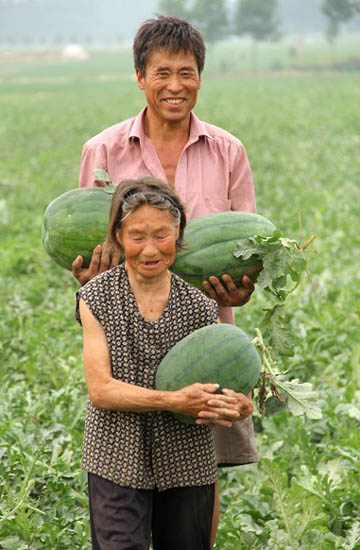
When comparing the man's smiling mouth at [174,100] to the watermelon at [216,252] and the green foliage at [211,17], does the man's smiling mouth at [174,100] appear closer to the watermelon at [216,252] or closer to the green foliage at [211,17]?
the watermelon at [216,252]

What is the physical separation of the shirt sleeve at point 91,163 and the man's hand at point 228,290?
58 centimetres

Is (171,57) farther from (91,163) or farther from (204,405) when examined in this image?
(204,405)

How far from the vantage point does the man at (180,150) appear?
11.1ft

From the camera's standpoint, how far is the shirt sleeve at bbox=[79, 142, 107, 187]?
11.6 feet

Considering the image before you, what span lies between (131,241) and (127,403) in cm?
48

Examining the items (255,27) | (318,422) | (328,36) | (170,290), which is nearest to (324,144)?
(318,422)

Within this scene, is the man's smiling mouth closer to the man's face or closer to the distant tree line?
the man's face

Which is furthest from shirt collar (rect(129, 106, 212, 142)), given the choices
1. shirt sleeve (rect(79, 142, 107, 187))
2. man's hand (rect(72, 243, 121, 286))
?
man's hand (rect(72, 243, 121, 286))

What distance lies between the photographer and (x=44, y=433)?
4621mm

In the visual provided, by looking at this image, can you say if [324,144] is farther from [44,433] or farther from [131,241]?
[131,241]

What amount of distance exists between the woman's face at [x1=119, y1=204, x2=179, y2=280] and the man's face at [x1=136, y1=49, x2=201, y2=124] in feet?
2.26

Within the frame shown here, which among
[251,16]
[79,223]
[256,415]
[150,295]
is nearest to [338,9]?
[251,16]

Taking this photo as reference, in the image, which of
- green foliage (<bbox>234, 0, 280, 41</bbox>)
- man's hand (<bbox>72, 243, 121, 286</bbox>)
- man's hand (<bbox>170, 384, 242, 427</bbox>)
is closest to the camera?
man's hand (<bbox>170, 384, 242, 427</bbox>)

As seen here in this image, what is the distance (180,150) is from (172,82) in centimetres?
30
